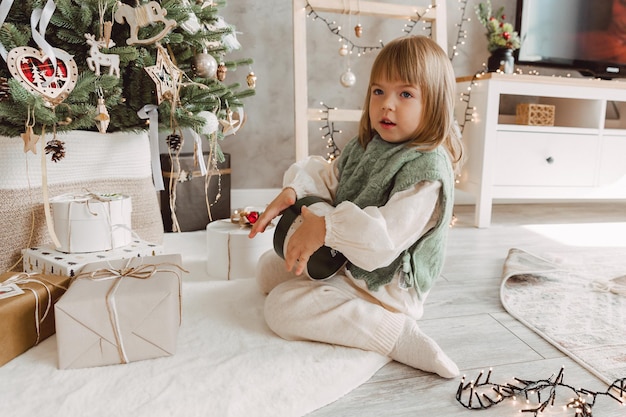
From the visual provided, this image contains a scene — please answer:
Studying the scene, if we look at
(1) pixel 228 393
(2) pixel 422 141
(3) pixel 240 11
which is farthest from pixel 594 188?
(1) pixel 228 393

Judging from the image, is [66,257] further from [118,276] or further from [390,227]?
[390,227]

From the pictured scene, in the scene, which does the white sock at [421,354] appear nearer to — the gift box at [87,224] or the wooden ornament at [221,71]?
the gift box at [87,224]

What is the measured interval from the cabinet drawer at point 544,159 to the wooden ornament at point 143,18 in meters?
1.35

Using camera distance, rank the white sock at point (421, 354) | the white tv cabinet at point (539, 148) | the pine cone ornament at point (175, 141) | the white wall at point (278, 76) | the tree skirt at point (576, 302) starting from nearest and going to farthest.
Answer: the white sock at point (421, 354) → the tree skirt at point (576, 302) → the pine cone ornament at point (175, 141) → the white tv cabinet at point (539, 148) → the white wall at point (278, 76)

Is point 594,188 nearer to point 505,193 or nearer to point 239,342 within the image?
point 505,193

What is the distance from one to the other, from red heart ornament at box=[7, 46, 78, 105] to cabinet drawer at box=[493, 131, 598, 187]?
1512mm

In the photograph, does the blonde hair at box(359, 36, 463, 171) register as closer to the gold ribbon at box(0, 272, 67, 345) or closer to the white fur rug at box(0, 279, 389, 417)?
the white fur rug at box(0, 279, 389, 417)

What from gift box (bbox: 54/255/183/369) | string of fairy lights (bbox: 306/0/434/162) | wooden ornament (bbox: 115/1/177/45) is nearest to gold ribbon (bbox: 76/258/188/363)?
gift box (bbox: 54/255/183/369)

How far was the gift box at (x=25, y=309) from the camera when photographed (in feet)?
2.48

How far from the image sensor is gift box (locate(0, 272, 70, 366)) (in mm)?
755

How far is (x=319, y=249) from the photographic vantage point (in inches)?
33.4

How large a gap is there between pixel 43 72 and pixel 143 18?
234 mm

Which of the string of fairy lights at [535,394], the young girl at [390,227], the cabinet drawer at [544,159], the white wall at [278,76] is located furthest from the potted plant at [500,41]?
the string of fairy lights at [535,394]

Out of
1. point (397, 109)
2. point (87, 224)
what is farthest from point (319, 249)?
point (87, 224)
